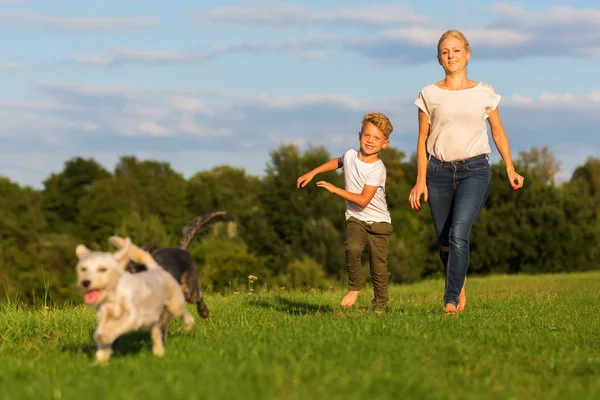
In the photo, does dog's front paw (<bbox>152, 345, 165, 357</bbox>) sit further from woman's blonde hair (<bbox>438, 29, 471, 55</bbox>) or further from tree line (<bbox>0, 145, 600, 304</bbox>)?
tree line (<bbox>0, 145, 600, 304</bbox>)

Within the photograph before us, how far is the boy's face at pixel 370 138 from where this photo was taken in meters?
9.76

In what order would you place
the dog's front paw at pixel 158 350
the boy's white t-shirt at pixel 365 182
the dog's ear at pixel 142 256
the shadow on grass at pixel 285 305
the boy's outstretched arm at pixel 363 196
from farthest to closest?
the shadow on grass at pixel 285 305 → the boy's white t-shirt at pixel 365 182 → the boy's outstretched arm at pixel 363 196 → the dog's ear at pixel 142 256 → the dog's front paw at pixel 158 350

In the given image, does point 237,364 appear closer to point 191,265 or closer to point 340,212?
point 191,265

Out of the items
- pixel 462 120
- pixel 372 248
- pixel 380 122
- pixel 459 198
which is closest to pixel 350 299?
pixel 372 248

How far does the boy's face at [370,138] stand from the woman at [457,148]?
1.95 feet

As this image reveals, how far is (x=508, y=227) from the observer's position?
178 ft

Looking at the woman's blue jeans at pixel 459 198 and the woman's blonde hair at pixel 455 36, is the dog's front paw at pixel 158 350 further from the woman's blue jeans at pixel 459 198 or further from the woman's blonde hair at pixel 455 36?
the woman's blonde hair at pixel 455 36

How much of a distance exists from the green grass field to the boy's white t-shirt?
4.88ft

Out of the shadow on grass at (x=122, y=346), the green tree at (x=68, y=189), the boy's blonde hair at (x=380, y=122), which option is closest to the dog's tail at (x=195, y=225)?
the shadow on grass at (x=122, y=346)

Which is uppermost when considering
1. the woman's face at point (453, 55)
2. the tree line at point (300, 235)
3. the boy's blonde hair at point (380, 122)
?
the woman's face at point (453, 55)

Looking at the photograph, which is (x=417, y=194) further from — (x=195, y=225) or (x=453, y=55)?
(x=195, y=225)

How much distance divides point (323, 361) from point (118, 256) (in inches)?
66.0

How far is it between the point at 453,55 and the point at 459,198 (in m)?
1.70

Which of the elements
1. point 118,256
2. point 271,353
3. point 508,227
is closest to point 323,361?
point 271,353
